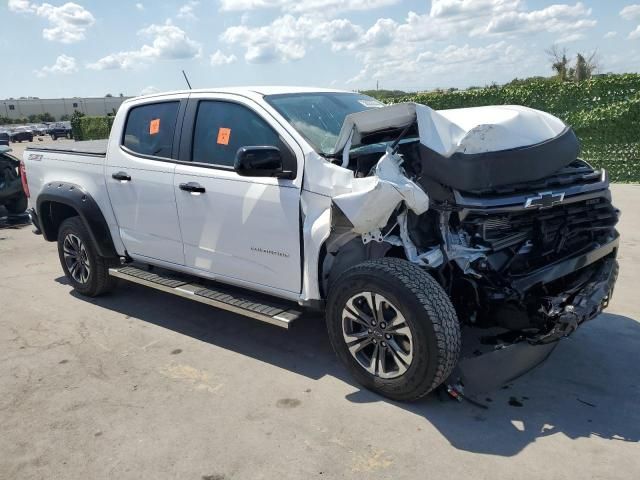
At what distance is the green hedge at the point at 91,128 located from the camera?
30.6m

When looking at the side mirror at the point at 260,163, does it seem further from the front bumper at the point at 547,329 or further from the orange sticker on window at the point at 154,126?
the front bumper at the point at 547,329

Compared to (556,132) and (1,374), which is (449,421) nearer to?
(556,132)

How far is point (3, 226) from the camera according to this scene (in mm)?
10125

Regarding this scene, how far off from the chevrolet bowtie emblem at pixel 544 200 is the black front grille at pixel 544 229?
0.08m

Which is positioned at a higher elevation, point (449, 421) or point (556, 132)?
point (556, 132)

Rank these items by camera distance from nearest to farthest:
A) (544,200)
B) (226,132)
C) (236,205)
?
(544,200)
(236,205)
(226,132)

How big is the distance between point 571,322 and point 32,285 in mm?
5740

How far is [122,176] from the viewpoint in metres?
4.93

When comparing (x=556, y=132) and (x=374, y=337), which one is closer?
(x=374, y=337)

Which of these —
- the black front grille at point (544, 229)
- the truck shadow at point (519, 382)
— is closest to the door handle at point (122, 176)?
the truck shadow at point (519, 382)

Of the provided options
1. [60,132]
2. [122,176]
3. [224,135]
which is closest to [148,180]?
[122,176]

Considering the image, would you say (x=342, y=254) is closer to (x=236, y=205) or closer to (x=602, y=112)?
(x=236, y=205)

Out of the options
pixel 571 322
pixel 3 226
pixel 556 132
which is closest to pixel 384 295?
pixel 571 322

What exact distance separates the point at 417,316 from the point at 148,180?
8.86 feet
